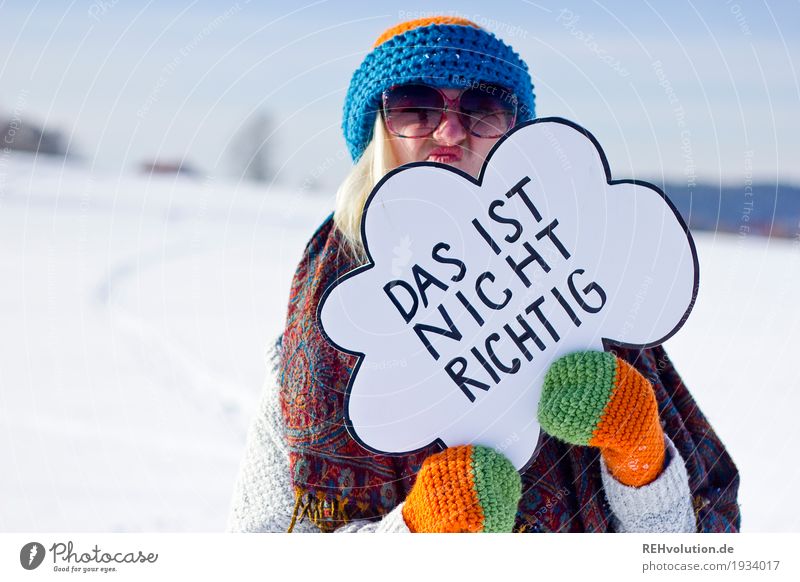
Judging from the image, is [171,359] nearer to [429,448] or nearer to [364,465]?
[364,465]

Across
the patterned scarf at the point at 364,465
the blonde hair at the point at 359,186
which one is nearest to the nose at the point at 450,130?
the blonde hair at the point at 359,186

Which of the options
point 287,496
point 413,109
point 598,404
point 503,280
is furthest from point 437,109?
point 287,496

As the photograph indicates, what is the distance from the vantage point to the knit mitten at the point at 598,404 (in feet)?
3.32

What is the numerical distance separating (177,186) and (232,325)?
448 cm

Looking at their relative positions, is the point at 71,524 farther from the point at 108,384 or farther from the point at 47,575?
the point at 108,384

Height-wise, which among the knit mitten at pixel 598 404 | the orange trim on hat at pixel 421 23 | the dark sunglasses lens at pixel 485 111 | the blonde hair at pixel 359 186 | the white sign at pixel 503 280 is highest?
the orange trim on hat at pixel 421 23

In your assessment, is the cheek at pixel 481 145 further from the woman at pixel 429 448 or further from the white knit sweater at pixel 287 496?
the white knit sweater at pixel 287 496

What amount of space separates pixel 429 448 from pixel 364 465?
158mm

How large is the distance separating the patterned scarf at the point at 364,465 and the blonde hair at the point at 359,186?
5 cm

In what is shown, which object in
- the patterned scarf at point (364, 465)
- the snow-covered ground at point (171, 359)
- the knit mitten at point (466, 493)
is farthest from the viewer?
the snow-covered ground at point (171, 359)

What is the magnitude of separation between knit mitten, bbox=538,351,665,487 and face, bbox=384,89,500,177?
1.23 ft

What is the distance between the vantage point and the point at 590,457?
48.5 inches

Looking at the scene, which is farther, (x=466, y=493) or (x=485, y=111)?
(x=485, y=111)

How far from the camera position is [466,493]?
39.8 inches
